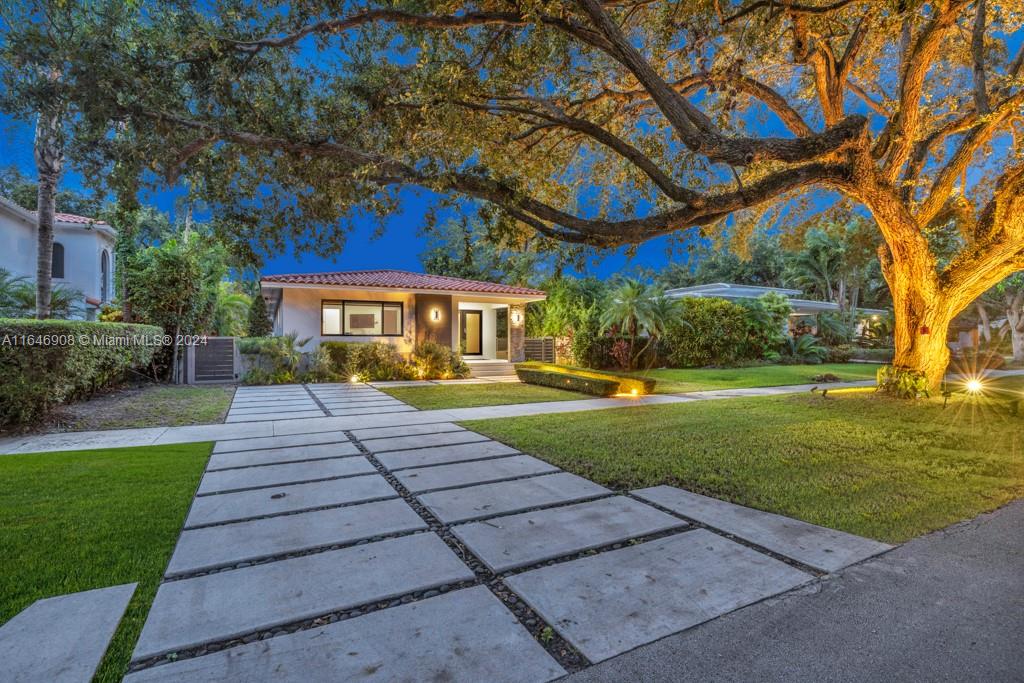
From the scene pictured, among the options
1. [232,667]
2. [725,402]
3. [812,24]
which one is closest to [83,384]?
[232,667]

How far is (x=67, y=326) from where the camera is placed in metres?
7.09

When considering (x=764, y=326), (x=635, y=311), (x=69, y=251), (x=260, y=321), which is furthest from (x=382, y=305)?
(x=764, y=326)

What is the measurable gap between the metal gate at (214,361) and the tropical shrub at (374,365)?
10.4ft

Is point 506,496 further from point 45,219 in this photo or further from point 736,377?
point 736,377

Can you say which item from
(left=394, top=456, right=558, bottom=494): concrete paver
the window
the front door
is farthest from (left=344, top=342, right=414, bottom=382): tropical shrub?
(left=394, top=456, right=558, bottom=494): concrete paver

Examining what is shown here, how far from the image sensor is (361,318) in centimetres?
1623

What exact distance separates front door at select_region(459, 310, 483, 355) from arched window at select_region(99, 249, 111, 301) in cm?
1302

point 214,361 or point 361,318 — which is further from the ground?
point 361,318

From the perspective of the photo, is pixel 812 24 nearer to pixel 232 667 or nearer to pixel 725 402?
pixel 725 402

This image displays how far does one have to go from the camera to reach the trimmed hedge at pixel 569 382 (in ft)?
33.9

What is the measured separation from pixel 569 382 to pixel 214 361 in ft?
33.3

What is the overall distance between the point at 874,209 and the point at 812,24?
2.87 metres

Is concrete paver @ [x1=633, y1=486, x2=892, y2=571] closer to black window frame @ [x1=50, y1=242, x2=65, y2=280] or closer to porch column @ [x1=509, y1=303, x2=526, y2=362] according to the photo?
porch column @ [x1=509, y1=303, x2=526, y2=362]

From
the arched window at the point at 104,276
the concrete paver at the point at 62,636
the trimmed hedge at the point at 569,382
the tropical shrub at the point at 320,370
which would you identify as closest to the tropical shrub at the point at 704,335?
the trimmed hedge at the point at 569,382
